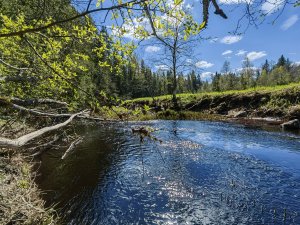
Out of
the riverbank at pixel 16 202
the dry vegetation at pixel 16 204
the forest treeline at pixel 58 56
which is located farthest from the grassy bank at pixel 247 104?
the dry vegetation at pixel 16 204

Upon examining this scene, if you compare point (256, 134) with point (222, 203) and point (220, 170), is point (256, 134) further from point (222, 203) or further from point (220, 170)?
point (222, 203)

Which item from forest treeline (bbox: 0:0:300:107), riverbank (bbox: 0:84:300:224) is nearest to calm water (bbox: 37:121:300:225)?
riverbank (bbox: 0:84:300:224)

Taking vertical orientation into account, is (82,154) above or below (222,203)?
above

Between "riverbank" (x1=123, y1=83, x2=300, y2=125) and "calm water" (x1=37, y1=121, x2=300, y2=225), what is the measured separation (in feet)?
24.1

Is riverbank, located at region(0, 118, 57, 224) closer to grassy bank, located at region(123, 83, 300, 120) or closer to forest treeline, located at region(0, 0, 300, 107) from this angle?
forest treeline, located at region(0, 0, 300, 107)

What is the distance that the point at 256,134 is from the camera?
1416cm

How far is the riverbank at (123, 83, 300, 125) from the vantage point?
19.5 meters

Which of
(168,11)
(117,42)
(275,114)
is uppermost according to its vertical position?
(117,42)

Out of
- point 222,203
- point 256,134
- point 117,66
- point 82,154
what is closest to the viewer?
point 117,66

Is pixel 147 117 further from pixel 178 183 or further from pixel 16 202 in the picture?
pixel 16 202

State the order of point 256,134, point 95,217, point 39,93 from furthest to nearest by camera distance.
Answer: point 256,134, point 39,93, point 95,217

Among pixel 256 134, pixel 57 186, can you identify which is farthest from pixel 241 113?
pixel 57 186

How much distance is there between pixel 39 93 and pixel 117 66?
3298 millimetres

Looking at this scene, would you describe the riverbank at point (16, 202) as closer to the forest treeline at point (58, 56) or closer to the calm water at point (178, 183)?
the calm water at point (178, 183)
